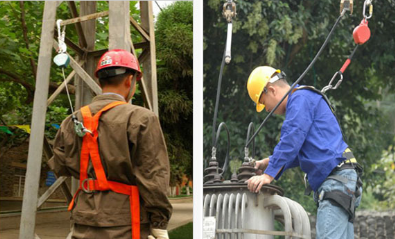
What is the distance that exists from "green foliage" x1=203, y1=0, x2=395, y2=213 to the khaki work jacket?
5.25 ft

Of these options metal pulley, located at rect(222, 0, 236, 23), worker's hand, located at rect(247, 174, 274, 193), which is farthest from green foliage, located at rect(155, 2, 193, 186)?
worker's hand, located at rect(247, 174, 274, 193)

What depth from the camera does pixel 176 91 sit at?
11.0m

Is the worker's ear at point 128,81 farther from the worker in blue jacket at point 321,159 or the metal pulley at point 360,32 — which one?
the metal pulley at point 360,32

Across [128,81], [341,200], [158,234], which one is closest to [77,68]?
[128,81]

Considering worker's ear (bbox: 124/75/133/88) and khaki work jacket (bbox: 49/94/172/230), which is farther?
worker's ear (bbox: 124/75/133/88)

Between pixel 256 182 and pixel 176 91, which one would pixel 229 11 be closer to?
pixel 256 182

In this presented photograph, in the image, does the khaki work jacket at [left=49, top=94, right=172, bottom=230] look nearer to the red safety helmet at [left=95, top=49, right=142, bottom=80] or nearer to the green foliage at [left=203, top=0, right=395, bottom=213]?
the red safety helmet at [left=95, top=49, right=142, bottom=80]

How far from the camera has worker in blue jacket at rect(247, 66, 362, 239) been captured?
2613mm

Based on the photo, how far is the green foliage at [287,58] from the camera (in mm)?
3990

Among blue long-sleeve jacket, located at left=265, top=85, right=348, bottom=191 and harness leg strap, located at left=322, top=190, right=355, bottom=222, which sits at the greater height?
blue long-sleeve jacket, located at left=265, top=85, right=348, bottom=191

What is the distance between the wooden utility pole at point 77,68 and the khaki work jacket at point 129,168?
1.36 meters

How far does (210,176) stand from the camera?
311 cm

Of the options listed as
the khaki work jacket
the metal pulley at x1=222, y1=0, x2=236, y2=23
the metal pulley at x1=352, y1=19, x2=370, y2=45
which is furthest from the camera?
the metal pulley at x1=222, y1=0, x2=236, y2=23

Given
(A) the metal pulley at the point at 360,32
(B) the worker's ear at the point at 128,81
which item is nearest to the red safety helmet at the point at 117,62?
(B) the worker's ear at the point at 128,81
